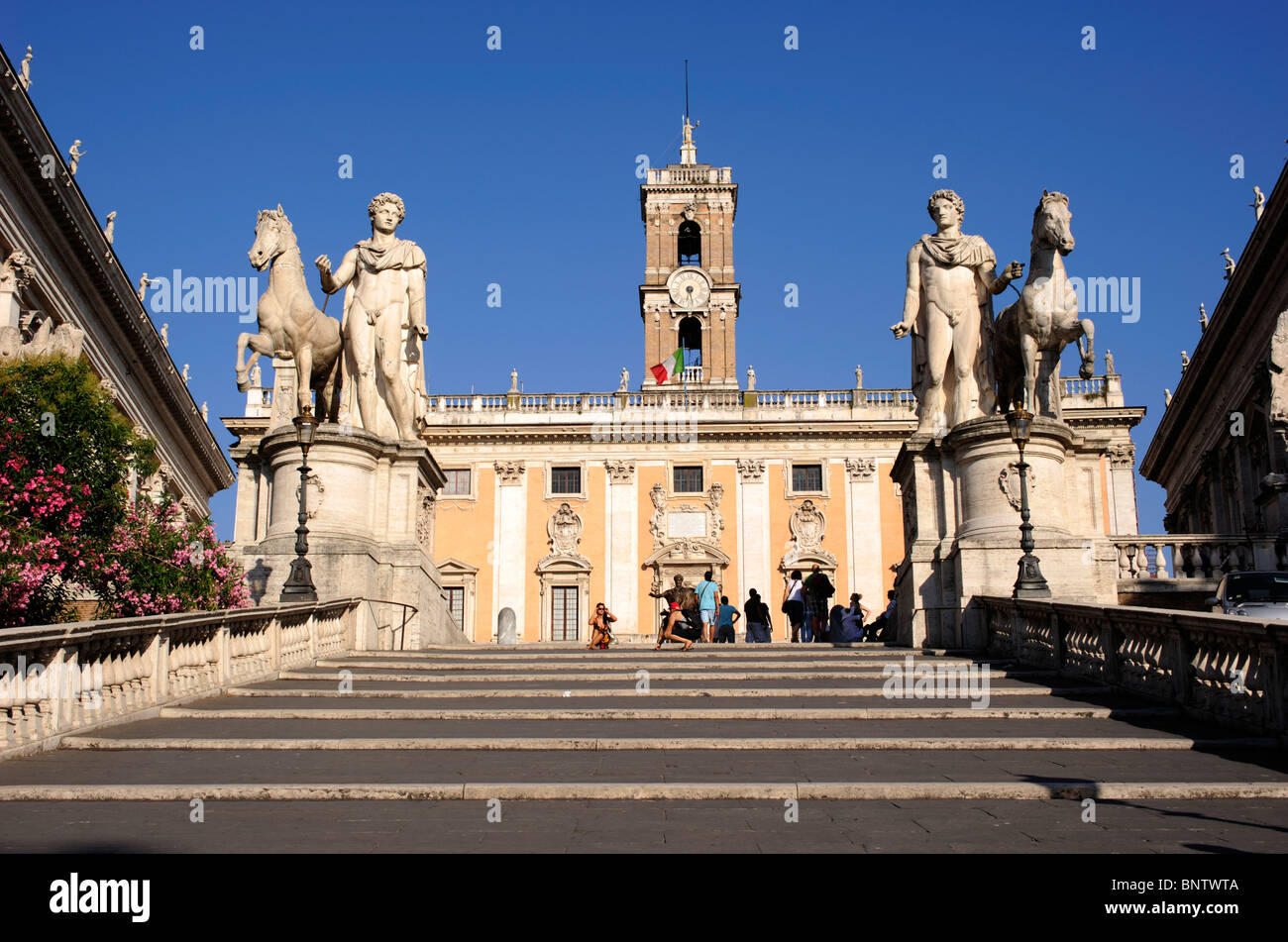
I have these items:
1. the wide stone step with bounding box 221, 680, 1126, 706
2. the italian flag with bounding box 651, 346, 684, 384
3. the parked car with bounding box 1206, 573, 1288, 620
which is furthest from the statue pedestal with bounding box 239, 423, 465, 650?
the italian flag with bounding box 651, 346, 684, 384

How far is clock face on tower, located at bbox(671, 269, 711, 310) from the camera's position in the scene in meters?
57.8

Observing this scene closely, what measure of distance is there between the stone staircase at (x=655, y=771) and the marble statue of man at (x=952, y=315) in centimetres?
600

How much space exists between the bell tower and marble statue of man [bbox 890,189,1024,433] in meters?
38.2

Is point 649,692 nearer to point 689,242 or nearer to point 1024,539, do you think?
point 1024,539

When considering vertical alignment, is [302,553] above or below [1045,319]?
below

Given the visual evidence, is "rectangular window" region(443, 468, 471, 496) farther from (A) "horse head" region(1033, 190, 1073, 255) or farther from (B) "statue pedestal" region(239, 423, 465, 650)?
(A) "horse head" region(1033, 190, 1073, 255)

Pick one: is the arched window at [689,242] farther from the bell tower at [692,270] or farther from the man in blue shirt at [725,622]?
the man in blue shirt at [725,622]

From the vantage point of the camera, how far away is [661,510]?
4838cm

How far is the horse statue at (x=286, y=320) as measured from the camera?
1630 cm

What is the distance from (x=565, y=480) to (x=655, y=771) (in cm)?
4190

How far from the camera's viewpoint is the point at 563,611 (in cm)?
4756

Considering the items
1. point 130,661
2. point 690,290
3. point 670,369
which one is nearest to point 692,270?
point 690,290

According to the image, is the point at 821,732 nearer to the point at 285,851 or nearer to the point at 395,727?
the point at 395,727

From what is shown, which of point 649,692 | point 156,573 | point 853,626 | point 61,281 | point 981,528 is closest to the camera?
point 649,692
